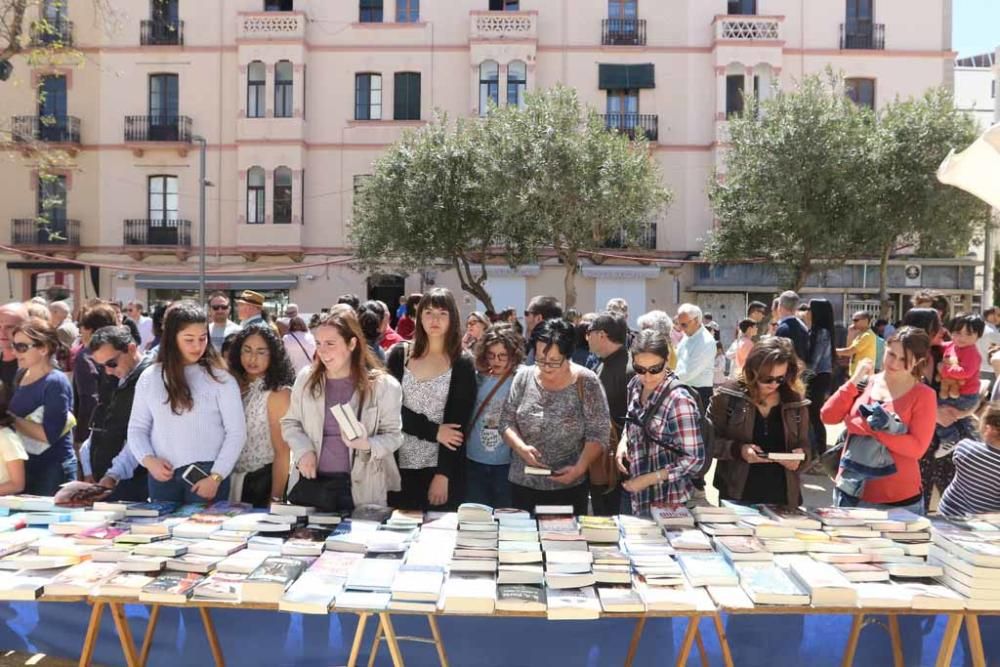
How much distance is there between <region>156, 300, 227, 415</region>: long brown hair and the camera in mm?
4207

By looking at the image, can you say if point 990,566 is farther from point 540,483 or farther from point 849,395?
point 540,483

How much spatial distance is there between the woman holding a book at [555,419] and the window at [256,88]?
23.7 metres

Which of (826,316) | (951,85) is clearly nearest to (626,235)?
(951,85)

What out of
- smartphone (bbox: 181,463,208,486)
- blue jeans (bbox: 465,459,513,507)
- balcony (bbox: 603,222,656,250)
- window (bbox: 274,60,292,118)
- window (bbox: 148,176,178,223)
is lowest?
blue jeans (bbox: 465,459,513,507)

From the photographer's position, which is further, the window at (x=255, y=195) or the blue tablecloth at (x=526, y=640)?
the window at (x=255, y=195)

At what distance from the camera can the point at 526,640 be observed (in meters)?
3.67

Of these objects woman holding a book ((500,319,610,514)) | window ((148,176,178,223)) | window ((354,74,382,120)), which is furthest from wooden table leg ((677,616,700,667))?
window ((148,176,178,223))

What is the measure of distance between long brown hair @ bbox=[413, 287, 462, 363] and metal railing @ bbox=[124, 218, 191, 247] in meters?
23.5

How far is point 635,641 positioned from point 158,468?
2420mm

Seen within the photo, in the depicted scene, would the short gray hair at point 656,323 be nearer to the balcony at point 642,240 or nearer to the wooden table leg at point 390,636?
the wooden table leg at point 390,636

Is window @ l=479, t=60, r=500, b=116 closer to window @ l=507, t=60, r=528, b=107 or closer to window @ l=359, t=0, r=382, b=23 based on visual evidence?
window @ l=507, t=60, r=528, b=107

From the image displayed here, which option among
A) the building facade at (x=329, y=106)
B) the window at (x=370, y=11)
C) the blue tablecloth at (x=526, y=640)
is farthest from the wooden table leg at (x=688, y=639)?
the window at (x=370, y=11)

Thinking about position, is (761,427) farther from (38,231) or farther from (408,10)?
(38,231)

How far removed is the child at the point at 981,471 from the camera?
13.4ft
